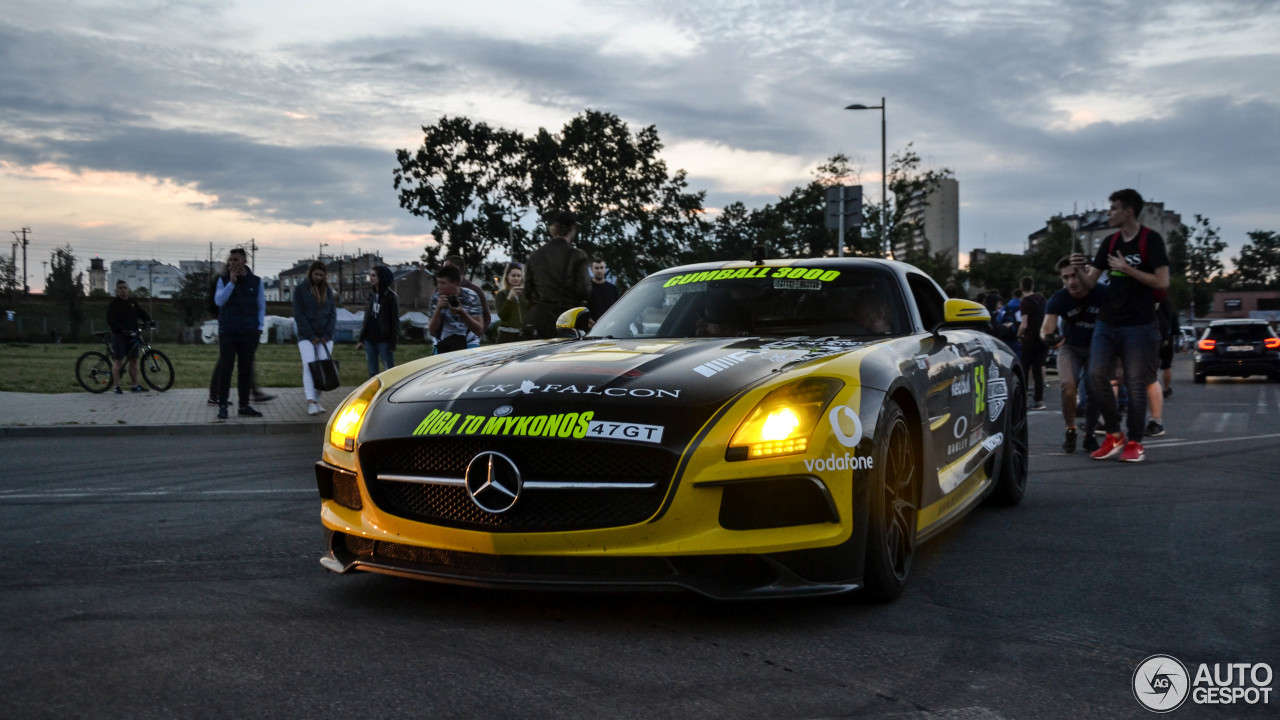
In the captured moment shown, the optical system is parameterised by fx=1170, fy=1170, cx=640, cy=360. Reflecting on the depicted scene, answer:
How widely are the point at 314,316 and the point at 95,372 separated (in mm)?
6554

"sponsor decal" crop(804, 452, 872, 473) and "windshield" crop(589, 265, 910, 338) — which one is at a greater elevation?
"windshield" crop(589, 265, 910, 338)

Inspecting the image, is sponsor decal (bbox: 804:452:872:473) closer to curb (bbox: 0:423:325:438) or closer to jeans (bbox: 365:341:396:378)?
curb (bbox: 0:423:325:438)

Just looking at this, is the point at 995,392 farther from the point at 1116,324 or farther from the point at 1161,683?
the point at 1161,683

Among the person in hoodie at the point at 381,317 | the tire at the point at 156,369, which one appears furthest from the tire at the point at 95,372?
the person in hoodie at the point at 381,317

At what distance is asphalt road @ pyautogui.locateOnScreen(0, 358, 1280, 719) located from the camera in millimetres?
2916

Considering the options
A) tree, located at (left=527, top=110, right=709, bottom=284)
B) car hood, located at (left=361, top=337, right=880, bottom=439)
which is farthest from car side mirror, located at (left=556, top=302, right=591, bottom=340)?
tree, located at (left=527, top=110, right=709, bottom=284)

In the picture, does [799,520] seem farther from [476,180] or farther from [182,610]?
[476,180]

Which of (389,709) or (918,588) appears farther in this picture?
(918,588)

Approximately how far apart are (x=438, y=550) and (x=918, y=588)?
5.77ft

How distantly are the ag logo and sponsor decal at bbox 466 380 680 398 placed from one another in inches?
61.0

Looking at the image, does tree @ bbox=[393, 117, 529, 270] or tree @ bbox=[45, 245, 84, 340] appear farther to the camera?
tree @ bbox=[45, 245, 84, 340]

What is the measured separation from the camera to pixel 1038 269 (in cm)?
10456

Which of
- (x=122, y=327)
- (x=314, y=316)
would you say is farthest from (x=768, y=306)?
(x=122, y=327)

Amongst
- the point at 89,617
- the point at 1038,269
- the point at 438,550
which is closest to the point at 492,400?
the point at 438,550
